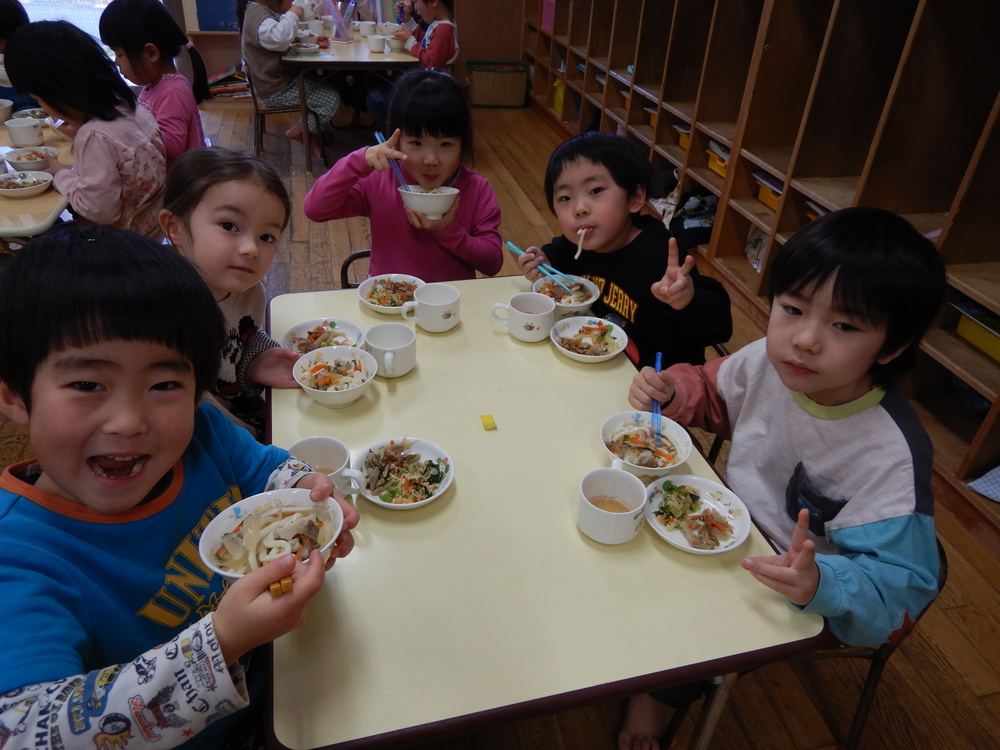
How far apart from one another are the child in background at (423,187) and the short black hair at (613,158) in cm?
37

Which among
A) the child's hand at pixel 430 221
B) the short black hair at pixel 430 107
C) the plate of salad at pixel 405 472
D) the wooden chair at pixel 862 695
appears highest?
the short black hair at pixel 430 107

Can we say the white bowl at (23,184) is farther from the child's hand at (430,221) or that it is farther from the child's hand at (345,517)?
the child's hand at (345,517)

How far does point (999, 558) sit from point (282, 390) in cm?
226

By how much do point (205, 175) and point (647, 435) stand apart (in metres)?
1.08

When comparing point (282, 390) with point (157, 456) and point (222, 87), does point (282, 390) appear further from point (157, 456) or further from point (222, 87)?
point (222, 87)

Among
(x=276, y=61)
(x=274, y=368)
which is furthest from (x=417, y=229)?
(x=276, y=61)

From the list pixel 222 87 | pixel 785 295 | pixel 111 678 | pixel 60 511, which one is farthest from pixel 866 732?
pixel 222 87

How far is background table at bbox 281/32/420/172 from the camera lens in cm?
432

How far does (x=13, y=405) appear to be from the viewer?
0.77 metres

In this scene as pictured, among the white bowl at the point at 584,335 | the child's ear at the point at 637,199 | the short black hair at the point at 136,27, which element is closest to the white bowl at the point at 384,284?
the white bowl at the point at 584,335

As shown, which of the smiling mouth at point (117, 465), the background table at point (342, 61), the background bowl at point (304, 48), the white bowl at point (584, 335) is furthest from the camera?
the background bowl at point (304, 48)

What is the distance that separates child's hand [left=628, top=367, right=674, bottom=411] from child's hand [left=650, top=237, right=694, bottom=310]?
245 millimetres

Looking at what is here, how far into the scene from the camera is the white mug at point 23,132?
253 centimetres

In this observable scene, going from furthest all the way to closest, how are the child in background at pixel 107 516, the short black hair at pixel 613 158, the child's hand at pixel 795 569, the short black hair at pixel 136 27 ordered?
the short black hair at pixel 136 27 < the short black hair at pixel 613 158 < the child's hand at pixel 795 569 < the child in background at pixel 107 516
